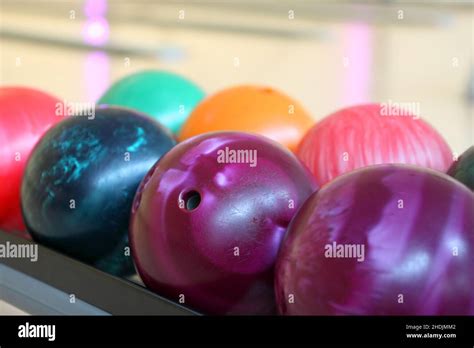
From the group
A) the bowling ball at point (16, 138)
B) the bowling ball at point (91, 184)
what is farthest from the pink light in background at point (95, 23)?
the bowling ball at point (91, 184)

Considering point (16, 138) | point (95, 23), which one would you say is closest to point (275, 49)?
point (95, 23)

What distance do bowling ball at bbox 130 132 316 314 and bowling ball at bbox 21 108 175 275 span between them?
231mm

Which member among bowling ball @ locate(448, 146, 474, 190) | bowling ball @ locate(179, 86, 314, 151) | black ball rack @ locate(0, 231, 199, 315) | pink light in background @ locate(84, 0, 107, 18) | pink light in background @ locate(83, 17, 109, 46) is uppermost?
pink light in background @ locate(84, 0, 107, 18)

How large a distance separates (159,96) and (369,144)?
86cm

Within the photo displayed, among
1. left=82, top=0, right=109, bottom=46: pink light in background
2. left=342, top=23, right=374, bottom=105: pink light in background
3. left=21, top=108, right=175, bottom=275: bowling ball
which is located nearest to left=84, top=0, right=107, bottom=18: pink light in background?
left=82, top=0, right=109, bottom=46: pink light in background

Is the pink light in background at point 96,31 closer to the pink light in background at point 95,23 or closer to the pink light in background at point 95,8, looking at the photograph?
the pink light in background at point 95,23

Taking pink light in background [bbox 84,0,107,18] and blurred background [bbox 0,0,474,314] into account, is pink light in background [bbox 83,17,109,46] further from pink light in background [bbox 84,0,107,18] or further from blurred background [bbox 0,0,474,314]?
pink light in background [bbox 84,0,107,18]

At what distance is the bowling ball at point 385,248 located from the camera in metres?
1.30

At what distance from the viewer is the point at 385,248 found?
1.32 meters

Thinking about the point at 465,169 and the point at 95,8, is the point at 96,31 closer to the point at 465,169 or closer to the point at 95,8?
the point at 95,8

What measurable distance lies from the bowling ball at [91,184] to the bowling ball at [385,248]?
61 centimetres

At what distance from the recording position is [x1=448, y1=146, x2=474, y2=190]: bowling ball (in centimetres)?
167

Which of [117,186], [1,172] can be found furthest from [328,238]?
[1,172]

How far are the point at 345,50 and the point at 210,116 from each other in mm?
3842
